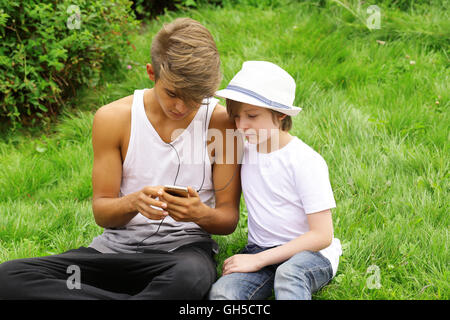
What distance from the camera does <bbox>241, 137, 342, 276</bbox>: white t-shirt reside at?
2.46 m

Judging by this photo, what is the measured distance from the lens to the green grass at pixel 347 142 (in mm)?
2875

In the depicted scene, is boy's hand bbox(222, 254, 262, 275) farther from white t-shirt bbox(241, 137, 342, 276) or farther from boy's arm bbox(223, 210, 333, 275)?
white t-shirt bbox(241, 137, 342, 276)

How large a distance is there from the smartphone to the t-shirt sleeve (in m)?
0.54

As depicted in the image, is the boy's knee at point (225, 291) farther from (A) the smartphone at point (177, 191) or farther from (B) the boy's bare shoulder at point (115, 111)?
(B) the boy's bare shoulder at point (115, 111)

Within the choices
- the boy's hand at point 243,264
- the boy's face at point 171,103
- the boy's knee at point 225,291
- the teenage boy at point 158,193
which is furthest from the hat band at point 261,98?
the boy's knee at point 225,291

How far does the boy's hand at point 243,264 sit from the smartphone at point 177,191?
0.43 m

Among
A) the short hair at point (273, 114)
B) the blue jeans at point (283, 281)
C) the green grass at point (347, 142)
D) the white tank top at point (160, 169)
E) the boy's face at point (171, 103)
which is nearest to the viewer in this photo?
the blue jeans at point (283, 281)

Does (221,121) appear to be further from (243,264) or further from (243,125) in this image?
(243,264)

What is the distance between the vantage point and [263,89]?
2459mm

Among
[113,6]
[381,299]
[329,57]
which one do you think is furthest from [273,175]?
[113,6]

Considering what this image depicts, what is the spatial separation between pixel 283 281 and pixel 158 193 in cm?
70

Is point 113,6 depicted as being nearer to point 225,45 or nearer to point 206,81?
point 225,45

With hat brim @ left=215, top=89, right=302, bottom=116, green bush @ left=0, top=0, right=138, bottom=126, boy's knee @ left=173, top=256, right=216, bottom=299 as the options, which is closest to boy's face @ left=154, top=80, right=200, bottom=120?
hat brim @ left=215, top=89, right=302, bottom=116

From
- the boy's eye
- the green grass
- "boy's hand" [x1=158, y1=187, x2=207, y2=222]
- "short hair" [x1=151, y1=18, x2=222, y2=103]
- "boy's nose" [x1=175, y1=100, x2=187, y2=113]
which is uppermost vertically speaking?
"short hair" [x1=151, y1=18, x2=222, y2=103]
